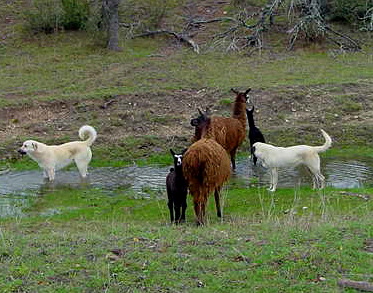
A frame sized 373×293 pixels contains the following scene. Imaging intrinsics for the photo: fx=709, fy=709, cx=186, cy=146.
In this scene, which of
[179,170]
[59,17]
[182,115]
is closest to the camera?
[179,170]

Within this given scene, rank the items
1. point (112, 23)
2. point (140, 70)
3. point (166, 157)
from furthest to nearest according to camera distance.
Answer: point (112, 23)
point (140, 70)
point (166, 157)

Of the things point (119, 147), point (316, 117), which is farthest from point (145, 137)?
point (316, 117)

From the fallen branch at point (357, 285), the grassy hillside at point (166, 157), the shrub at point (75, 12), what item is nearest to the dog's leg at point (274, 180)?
the grassy hillside at point (166, 157)

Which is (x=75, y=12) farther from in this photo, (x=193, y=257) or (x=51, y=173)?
(x=193, y=257)

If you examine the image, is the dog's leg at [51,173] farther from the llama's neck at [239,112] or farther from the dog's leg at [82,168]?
the llama's neck at [239,112]

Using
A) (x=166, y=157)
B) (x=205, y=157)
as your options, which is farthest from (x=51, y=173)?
(x=205, y=157)

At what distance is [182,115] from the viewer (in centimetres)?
1816

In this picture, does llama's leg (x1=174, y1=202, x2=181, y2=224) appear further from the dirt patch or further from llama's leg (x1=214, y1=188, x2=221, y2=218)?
the dirt patch

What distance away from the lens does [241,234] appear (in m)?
8.30

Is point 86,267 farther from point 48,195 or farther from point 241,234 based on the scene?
point 48,195

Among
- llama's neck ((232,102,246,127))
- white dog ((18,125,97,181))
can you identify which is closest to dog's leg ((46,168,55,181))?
white dog ((18,125,97,181))

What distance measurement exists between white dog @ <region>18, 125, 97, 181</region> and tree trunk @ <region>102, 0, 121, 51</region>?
10909mm

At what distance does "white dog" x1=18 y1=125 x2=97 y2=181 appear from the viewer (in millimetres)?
13797

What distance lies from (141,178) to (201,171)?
4.01 metres
